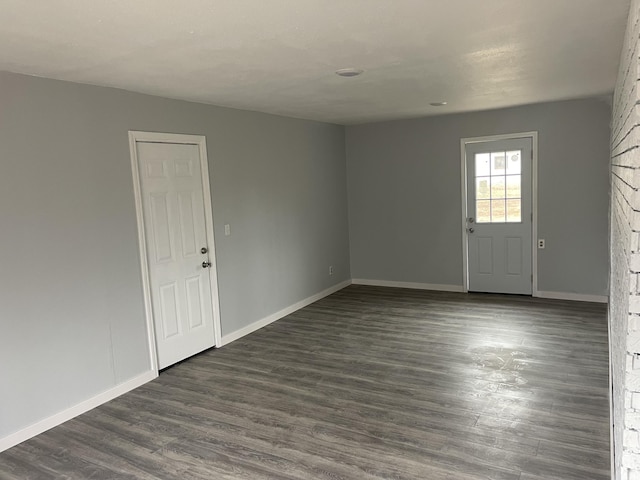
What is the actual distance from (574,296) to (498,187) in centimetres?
165

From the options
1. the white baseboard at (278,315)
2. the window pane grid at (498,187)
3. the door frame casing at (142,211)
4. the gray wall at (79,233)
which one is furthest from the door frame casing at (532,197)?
the door frame casing at (142,211)

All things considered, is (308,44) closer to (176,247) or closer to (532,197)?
(176,247)

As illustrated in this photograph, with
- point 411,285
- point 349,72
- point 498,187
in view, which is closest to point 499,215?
point 498,187

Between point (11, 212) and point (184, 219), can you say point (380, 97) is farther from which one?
point (11, 212)

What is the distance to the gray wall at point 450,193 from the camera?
17.9ft

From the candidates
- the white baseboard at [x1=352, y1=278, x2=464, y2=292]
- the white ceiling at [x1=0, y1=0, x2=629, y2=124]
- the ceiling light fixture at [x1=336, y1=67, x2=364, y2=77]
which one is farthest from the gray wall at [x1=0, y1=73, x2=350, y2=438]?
the white baseboard at [x1=352, y1=278, x2=464, y2=292]

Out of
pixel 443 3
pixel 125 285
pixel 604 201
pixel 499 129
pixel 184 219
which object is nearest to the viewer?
pixel 443 3

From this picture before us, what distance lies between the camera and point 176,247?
4246 mm

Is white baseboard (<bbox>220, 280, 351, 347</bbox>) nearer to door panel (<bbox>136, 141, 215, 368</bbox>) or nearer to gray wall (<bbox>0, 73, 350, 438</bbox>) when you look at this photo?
gray wall (<bbox>0, 73, 350, 438</bbox>)

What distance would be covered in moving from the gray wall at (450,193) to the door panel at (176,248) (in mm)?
3109

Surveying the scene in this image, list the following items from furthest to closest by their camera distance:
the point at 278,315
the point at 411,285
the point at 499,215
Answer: the point at 411,285 < the point at 499,215 < the point at 278,315

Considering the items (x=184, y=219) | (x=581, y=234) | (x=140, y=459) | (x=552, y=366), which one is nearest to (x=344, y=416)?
(x=140, y=459)

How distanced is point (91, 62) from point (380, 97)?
266cm

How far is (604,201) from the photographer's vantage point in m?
5.38
